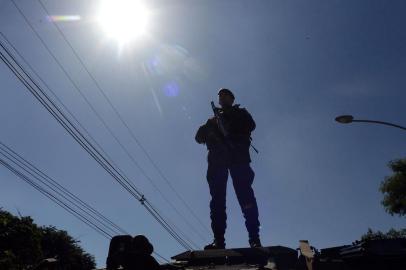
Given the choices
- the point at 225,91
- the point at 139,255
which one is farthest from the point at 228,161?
the point at 139,255

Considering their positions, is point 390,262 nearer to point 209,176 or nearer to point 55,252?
point 209,176

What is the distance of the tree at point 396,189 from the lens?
44.9 metres

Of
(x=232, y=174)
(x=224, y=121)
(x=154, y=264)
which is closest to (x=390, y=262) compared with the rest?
(x=154, y=264)

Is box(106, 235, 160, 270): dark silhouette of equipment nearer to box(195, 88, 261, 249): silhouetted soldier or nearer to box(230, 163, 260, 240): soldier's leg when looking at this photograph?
box(230, 163, 260, 240): soldier's leg

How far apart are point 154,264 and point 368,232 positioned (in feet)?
233

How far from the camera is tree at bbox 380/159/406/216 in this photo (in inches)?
1768

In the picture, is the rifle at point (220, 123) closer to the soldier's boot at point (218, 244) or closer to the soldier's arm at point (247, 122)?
the soldier's arm at point (247, 122)

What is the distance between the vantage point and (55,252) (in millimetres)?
62406

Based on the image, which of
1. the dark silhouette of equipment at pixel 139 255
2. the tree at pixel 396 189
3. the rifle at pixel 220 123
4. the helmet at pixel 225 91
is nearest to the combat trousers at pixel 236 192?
the rifle at pixel 220 123

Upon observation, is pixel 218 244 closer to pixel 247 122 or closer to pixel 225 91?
pixel 247 122

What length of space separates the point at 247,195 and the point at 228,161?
3.44 feet

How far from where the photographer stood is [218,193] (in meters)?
10.5

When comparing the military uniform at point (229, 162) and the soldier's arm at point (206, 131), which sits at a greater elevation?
the soldier's arm at point (206, 131)

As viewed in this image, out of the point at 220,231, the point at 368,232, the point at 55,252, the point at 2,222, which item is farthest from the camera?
the point at 368,232
